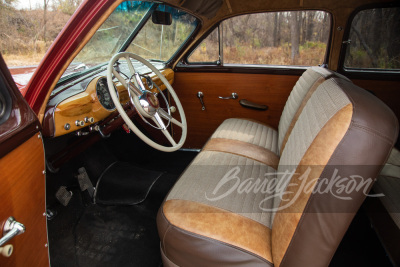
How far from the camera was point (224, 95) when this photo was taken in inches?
105

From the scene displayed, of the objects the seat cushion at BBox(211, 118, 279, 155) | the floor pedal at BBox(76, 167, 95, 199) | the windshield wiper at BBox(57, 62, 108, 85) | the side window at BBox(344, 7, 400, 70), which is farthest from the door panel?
the side window at BBox(344, 7, 400, 70)

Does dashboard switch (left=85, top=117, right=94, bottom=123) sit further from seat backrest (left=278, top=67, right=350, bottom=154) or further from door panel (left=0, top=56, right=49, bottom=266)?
seat backrest (left=278, top=67, right=350, bottom=154)

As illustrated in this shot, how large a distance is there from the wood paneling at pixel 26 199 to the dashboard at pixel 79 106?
32cm

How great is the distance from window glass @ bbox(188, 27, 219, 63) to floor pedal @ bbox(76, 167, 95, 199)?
1472mm

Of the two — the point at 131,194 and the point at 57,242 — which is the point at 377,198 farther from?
the point at 57,242

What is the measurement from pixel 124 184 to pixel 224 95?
4.16ft

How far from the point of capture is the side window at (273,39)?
2.24m

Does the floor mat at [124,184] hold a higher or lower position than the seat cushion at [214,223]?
lower

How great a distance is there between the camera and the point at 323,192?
2.85 feet

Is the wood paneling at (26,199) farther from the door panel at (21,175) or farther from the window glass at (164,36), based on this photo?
the window glass at (164,36)

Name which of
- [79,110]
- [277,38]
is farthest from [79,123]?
[277,38]

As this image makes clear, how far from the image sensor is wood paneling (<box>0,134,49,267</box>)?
2.62 ft

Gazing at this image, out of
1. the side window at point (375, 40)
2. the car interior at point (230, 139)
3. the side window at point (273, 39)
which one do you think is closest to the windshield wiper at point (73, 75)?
the car interior at point (230, 139)

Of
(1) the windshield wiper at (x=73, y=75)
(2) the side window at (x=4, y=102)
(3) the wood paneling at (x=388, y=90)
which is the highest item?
(2) the side window at (x=4, y=102)
